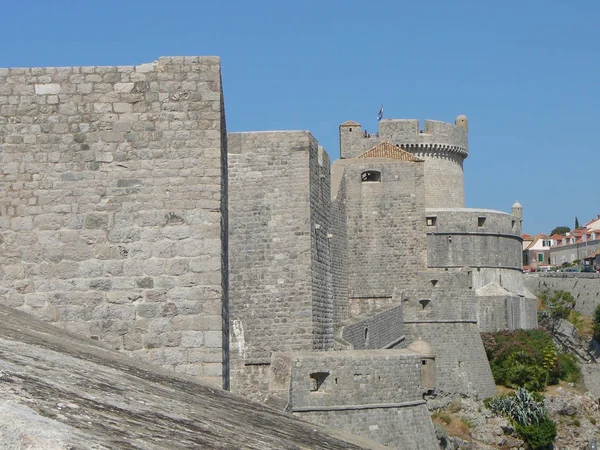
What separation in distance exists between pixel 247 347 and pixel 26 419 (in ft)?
48.8

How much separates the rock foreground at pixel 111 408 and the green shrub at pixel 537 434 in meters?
23.9

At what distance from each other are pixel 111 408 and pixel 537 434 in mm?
26420

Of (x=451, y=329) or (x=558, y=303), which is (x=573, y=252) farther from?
(x=451, y=329)

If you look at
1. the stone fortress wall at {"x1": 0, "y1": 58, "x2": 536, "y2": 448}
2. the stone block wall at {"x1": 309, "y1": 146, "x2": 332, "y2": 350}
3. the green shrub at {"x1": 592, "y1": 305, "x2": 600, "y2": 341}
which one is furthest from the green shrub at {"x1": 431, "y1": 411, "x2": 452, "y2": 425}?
the green shrub at {"x1": 592, "y1": 305, "x2": 600, "y2": 341}

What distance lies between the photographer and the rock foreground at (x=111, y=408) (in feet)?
9.19

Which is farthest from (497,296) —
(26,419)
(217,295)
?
(26,419)

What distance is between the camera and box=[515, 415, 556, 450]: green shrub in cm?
2828

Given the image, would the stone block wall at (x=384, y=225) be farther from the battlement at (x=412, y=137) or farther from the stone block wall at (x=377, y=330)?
the battlement at (x=412, y=137)

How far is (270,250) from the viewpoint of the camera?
17781mm

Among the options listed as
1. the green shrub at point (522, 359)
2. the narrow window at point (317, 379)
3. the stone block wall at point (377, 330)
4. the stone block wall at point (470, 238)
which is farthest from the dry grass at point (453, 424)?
the narrow window at point (317, 379)

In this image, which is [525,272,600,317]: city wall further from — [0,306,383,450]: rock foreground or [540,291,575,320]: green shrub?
[0,306,383,450]: rock foreground

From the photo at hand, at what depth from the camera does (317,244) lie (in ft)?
61.7

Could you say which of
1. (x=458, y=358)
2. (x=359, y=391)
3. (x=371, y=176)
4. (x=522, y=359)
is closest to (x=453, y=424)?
(x=458, y=358)

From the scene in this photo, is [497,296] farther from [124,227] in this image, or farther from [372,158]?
[124,227]
